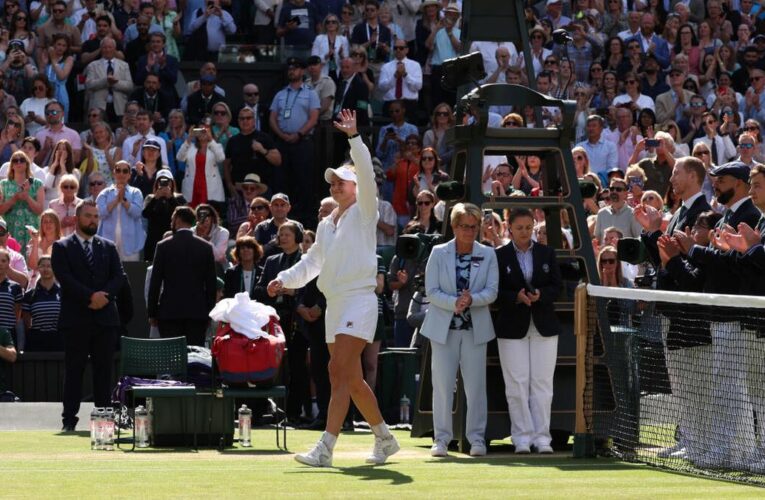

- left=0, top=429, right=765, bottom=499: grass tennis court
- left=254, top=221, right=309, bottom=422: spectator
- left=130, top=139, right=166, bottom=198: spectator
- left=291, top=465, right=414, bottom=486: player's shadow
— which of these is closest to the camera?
left=0, top=429, right=765, bottom=499: grass tennis court

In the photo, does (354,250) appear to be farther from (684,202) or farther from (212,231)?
(212,231)

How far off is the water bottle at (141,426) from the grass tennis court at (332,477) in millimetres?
251

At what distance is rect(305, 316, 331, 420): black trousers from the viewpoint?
16.2 m

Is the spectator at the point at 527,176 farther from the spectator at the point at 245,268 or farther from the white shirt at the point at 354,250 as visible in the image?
the white shirt at the point at 354,250

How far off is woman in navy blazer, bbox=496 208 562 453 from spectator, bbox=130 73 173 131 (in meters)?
11.2

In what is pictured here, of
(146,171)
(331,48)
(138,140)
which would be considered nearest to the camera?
(146,171)

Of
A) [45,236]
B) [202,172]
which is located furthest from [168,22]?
[45,236]

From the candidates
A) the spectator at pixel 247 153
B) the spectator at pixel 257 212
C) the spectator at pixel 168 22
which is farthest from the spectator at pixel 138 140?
the spectator at pixel 168 22

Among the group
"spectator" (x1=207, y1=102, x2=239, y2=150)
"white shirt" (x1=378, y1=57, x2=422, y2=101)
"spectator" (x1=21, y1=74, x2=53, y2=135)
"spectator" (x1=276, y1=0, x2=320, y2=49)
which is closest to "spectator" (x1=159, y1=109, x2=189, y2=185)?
"spectator" (x1=207, y1=102, x2=239, y2=150)

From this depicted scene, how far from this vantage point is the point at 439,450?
1265 cm

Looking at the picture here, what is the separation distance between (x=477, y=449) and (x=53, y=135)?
10964 mm

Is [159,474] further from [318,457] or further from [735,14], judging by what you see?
[735,14]

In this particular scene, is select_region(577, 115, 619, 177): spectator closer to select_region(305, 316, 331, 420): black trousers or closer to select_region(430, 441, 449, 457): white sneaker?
select_region(305, 316, 331, 420): black trousers

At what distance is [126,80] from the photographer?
23.7m
